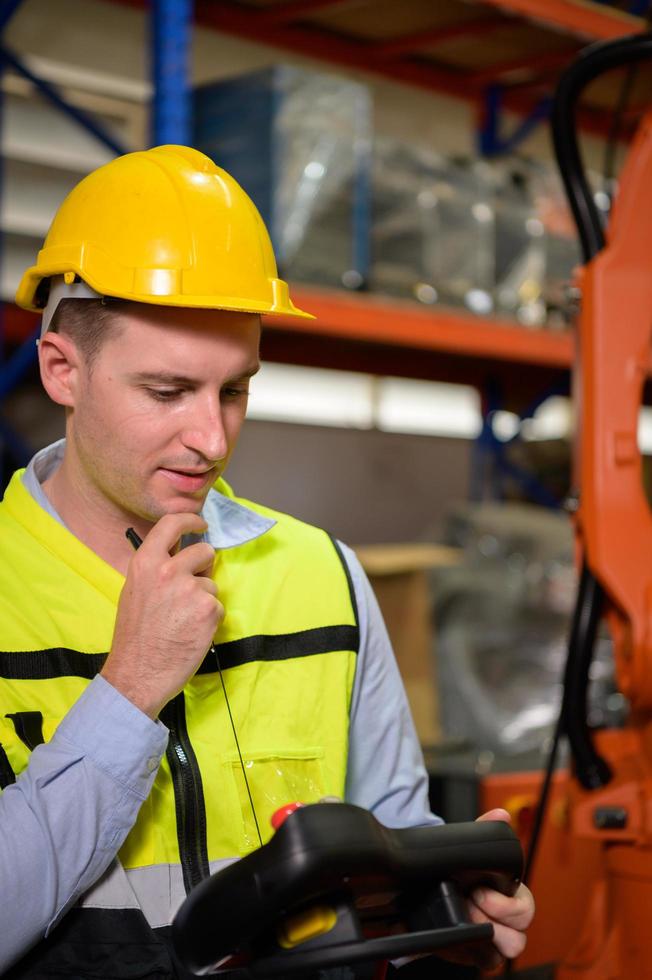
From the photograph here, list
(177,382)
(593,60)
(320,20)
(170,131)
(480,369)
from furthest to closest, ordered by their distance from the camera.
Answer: (480,369) < (320,20) < (170,131) < (593,60) < (177,382)

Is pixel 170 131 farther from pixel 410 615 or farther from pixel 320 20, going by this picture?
pixel 320 20

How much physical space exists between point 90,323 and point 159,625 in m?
0.37

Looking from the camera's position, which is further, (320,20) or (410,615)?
(320,20)

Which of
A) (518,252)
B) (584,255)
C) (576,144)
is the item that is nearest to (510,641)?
(518,252)

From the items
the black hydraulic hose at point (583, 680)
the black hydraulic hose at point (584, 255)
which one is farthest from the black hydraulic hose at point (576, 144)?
the black hydraulic hose at point (583, 680)

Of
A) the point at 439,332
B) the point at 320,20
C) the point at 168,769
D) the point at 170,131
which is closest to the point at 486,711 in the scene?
the point at 439,332

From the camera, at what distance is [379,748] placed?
155 cm

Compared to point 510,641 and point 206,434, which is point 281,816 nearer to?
point 206,434

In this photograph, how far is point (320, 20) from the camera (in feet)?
14.8

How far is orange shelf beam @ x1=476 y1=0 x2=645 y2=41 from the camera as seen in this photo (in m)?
3.46

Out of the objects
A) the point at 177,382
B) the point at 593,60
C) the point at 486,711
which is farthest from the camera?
the point at 486,711

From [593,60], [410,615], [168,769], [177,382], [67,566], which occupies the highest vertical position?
[593,60]

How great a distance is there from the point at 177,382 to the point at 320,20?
3.61 m

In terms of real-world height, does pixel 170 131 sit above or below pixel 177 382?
above
